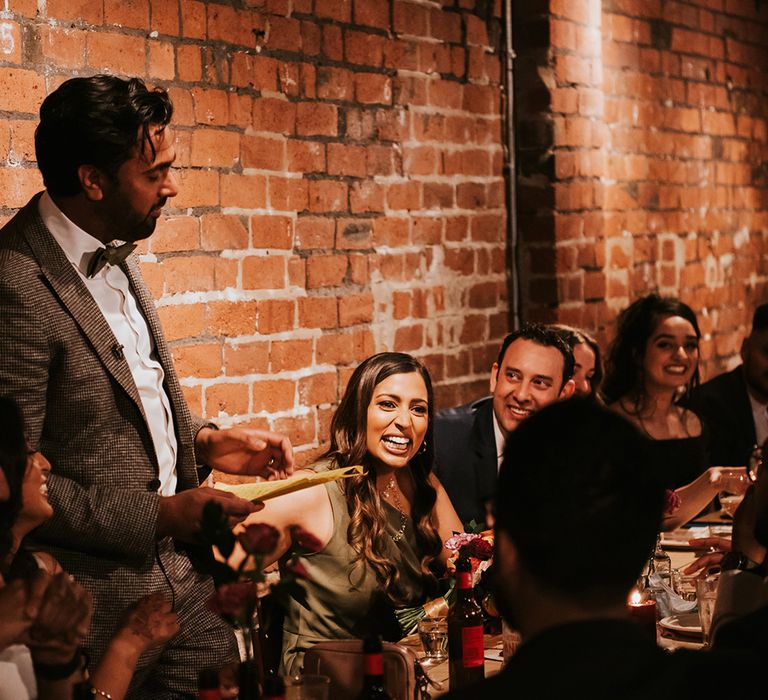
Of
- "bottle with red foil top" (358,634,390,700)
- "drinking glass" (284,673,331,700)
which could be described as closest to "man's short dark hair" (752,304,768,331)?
"bottle with red foil top" (358,634,390,700)

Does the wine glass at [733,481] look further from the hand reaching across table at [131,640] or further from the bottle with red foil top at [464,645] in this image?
the hand reaching across table at [131,640]

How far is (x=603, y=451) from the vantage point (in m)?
1.50

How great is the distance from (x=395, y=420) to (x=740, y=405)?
231 centimetres

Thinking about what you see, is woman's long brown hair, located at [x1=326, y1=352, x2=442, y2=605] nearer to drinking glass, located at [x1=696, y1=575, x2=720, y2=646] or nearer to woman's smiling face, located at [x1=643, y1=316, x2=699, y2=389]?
drinking glass, located at [x1=696, y1=575, x2=720, y2=646]

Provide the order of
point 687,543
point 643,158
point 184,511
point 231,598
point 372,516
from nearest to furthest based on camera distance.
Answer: point 231,598, point 184,511, point 372,516, point 687,543, point 643,158

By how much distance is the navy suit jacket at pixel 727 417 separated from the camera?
5285mm

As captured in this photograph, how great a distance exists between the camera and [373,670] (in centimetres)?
186

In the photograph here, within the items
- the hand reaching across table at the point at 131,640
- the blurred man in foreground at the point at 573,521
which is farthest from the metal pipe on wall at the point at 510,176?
the blurred man in foreground at the point at 573,521

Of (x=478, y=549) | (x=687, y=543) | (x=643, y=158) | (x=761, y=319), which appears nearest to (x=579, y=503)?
(x=478, y=549)

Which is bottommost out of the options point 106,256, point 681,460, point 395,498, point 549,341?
point 681,460

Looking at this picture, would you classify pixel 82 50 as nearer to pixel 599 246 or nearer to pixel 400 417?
pixel 400 417

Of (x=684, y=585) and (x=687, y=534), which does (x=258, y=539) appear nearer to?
(x=684, y=585)

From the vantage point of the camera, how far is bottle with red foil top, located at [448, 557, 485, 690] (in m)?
2.52

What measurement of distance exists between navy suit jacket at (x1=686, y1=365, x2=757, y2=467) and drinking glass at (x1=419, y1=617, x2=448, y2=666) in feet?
9.13
